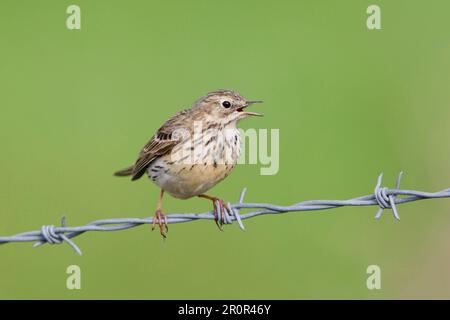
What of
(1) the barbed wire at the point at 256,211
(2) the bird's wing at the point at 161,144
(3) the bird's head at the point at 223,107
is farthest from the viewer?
(3) the bird's head at the point at 223,107

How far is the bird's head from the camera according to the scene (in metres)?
8.38

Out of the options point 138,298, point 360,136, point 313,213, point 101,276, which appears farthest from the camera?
point 360,136

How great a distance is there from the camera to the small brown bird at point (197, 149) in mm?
7969

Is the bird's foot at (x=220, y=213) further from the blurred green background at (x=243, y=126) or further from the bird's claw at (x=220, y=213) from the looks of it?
the blurred green background at (x=243, y=126)

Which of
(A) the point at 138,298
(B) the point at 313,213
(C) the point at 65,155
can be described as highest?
(C) the point at 65,155

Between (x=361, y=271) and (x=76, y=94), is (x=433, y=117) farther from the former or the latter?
(x=76, y=94)

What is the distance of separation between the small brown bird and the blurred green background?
8.81ft

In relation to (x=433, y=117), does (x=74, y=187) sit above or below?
below

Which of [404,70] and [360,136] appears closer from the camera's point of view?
A: [360,136]

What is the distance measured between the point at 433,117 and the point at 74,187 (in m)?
5.28

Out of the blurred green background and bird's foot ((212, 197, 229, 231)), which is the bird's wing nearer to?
bird's foot ((212, 197, 229, 231))

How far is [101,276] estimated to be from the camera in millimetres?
11188

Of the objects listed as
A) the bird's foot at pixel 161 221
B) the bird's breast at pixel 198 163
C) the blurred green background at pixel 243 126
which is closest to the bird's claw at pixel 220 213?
the bird's breast at pixel 198 163

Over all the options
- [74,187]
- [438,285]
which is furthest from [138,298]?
[438,285]
